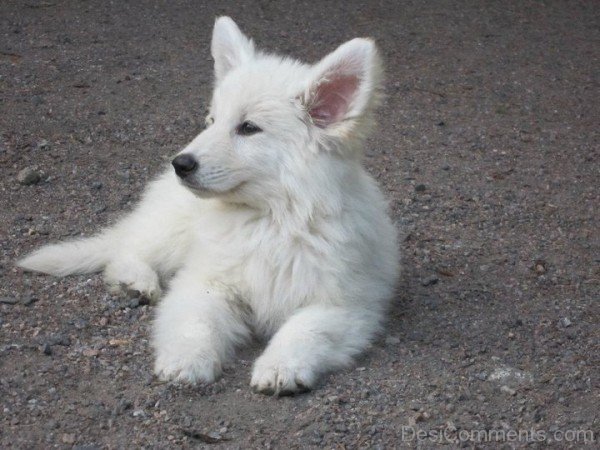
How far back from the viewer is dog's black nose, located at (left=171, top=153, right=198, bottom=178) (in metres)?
4.30

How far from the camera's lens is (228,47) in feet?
15.9

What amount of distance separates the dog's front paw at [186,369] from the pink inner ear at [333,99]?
1193mm

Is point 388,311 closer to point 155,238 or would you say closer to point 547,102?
point 155,238

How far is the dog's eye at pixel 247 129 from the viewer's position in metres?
4.44

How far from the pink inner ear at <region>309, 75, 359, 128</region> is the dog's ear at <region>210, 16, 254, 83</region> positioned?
52 centimetres

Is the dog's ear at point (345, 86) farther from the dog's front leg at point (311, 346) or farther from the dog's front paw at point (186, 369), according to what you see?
the dog's front paw at point (186, 369)

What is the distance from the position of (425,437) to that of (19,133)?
406 cm

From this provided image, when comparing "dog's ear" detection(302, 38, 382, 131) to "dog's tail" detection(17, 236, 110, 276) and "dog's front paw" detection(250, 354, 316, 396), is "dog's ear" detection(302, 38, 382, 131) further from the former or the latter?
"dog's tail" detection(17, 236, 110, 276)

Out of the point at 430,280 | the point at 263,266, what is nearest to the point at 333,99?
the point at 263,266

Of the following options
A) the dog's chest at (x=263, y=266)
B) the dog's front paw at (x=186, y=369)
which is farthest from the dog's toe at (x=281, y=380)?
the dog's chest at (x=263, y=266)

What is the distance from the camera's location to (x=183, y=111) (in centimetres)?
745

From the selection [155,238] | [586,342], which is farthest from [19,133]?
[586,342]

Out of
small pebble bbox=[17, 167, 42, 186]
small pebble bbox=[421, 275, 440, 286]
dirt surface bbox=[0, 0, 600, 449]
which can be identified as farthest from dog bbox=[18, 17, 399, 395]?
small pebble bbox=[17, 167, 42, 186]

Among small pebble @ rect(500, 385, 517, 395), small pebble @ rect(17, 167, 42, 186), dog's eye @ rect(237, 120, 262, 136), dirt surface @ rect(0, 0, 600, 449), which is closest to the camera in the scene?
dirt surface @ rect(0, 0, 600, 449)
